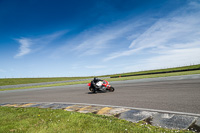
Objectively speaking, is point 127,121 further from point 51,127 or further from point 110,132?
point 51,127

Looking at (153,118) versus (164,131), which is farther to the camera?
(153,118)

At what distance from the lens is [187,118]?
172 inches

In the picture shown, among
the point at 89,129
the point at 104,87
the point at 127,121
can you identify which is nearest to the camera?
the point at 89,129

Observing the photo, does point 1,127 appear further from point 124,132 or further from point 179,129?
point 179,129

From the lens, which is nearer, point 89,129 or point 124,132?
point 124,132

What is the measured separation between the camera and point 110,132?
3.76 m

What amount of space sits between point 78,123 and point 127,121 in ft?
5.53

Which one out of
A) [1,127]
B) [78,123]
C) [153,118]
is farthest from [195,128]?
[1,127]

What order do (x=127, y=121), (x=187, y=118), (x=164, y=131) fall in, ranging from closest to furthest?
(x=164, y=131), (x=187, y=118), (x=127, y=121)

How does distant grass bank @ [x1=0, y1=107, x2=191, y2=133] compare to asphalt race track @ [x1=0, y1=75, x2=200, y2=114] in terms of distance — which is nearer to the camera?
distant grass bank @ [x1=0, y1=107, x2=191, y2=133]

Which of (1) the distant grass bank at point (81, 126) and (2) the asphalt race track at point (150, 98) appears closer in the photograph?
(1) the distant grass bank at point (81, 126)

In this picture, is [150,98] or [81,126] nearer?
[81,126]

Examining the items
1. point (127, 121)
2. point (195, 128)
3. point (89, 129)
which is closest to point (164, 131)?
point (195, 128)

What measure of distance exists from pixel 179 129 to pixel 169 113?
138 centimetres
